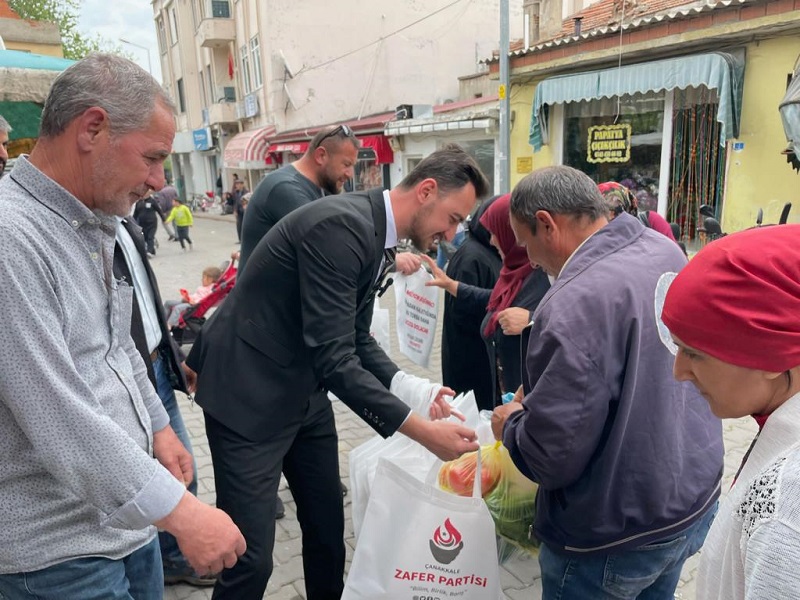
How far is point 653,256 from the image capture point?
1.55 meters

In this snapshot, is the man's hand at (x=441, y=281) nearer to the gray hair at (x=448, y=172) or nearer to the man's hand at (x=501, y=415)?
the gray hair at (x=448, y=172)

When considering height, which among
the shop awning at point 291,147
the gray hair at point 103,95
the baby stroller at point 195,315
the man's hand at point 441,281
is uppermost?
the shop awning at point 291,147

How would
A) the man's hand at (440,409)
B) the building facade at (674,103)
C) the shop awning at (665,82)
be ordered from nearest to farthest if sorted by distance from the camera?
the man's hand at (440,409)
the building facade at (674,103)
the shop awning at (665,82)

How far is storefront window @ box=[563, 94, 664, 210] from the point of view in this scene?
8.11 m

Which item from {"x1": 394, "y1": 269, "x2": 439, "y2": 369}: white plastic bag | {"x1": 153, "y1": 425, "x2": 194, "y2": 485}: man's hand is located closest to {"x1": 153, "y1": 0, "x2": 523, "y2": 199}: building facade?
{"x1": 394, "y1": 269, "x2": 439, "y2": 369}: white plastic bag

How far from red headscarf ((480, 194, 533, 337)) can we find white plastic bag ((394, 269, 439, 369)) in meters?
0.99

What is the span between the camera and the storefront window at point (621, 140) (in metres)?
8.11

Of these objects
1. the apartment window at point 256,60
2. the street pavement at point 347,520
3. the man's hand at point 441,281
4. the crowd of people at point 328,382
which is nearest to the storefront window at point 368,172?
the street pavement at point 347,520

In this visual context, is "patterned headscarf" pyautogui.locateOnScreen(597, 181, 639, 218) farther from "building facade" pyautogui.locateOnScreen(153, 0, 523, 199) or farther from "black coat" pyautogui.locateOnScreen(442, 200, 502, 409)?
"building facade" pyautogui.locateOnScreen(153, 0, 523, 199)

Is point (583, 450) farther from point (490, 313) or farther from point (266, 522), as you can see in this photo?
point (490, 313)

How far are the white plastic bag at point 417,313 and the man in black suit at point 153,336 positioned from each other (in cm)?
181

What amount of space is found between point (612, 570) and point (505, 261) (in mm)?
1614

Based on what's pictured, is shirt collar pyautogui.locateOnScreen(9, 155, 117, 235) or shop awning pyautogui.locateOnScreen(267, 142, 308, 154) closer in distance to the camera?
shirt collar pyautogui.locateOnScreen(9, 155, 117, 235)

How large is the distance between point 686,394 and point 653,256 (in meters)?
0.38
